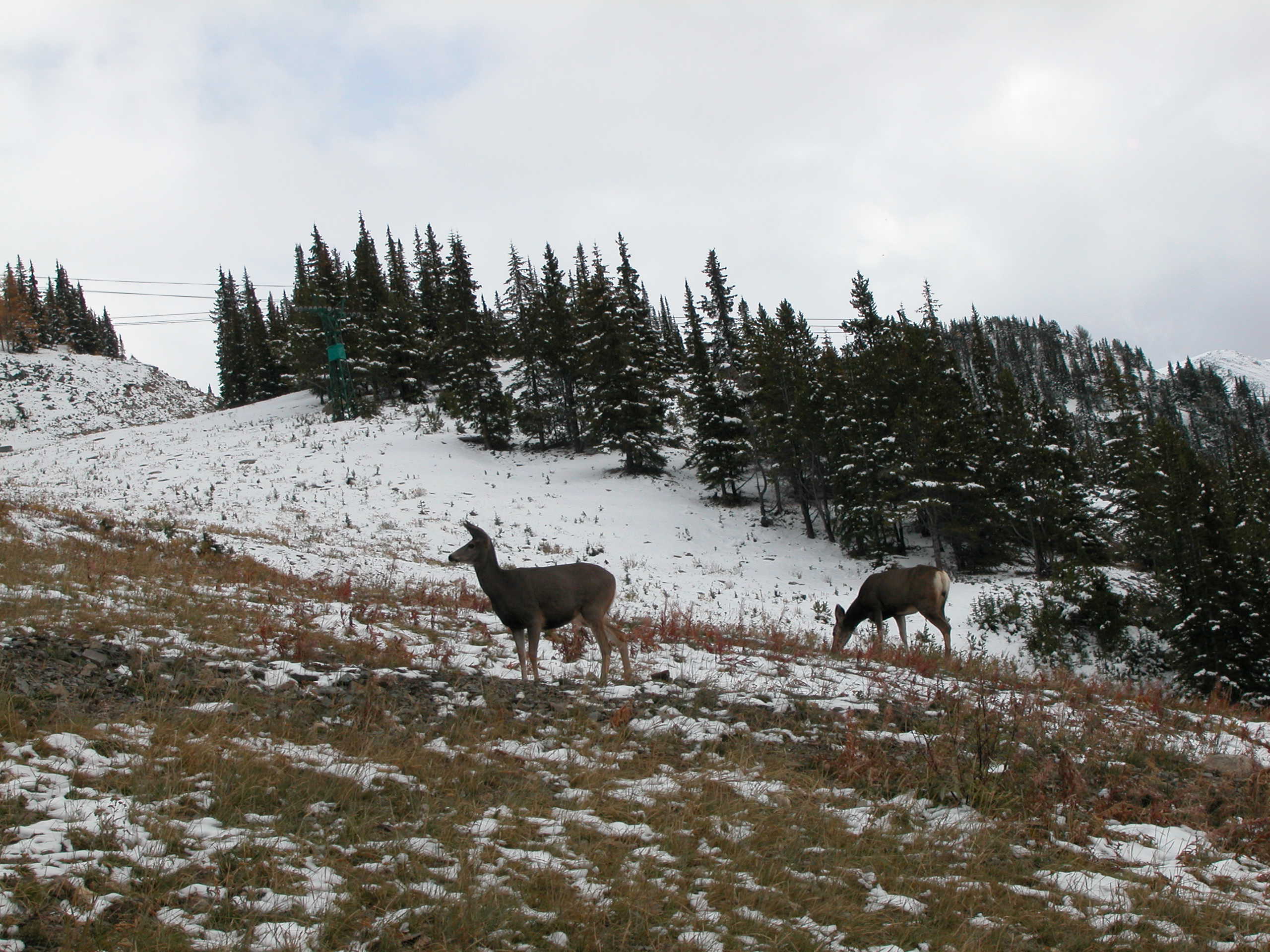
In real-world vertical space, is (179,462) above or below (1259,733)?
above

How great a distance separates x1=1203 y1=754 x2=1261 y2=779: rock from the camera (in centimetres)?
681

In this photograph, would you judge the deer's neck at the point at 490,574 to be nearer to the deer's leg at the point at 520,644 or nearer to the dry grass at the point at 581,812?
the deer's leg at the point at 520,644

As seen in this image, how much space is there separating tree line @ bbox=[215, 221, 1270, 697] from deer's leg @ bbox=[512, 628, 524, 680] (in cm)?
2199

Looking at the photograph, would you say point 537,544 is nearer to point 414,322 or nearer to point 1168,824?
point 1168,824

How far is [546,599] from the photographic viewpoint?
866cm

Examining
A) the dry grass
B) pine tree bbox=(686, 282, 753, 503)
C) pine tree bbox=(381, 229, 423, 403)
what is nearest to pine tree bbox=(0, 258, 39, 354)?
pine tree bbox=(381, 229, 423, 403)

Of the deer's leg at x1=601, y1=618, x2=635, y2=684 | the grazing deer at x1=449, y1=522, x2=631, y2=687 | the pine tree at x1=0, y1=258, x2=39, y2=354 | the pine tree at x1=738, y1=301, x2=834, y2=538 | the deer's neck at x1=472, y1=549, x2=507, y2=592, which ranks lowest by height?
the deer's leg at x1=601, y1=618, x2=635, y2=684

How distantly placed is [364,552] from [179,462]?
23.1 m

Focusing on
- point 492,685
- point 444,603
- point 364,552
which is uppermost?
point 364,552

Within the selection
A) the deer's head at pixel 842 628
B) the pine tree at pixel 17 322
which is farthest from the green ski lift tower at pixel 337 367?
the pine tree at pixel 17 322

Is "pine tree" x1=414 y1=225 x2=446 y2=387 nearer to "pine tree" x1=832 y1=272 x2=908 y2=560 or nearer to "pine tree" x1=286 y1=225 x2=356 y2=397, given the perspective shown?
"pine tree" x1=286 y1=225 x2=356 y2=397

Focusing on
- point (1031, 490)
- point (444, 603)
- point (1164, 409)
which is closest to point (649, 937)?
point (444, 603)

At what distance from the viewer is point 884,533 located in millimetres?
41938

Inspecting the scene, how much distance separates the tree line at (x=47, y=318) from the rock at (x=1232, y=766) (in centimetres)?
10954
